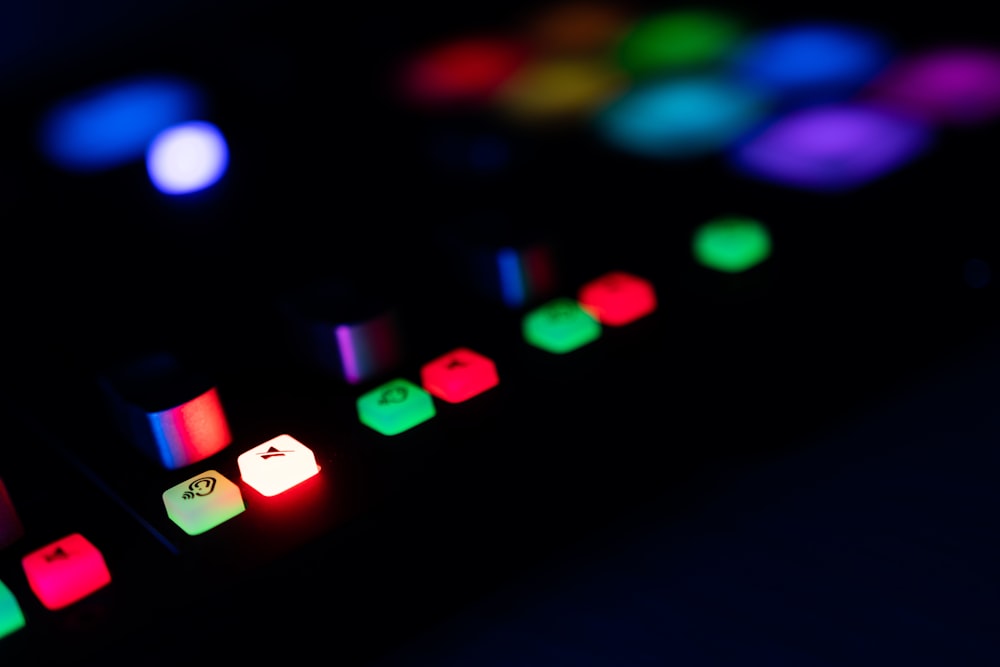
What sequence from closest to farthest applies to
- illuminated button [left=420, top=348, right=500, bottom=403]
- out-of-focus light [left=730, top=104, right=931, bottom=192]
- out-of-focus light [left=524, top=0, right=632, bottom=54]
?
1. illuminated button [left=420, top=348, right=500, bottom=403]
2. out-of-focus light [left=730, top=104, right=931, bottom=192]
3. out-of-focus light [left=524, top=0, right=632, bottom=54]

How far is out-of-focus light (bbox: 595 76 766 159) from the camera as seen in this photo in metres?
0.71

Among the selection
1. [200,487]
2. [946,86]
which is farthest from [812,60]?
[200,487]

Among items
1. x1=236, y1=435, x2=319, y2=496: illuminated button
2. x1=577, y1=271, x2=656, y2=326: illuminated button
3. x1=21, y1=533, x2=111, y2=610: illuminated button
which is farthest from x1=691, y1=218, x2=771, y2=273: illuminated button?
x1=21, y1=533, x2=111, y2=610: illuminated button

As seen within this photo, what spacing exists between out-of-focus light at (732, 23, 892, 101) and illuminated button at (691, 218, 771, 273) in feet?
0.56

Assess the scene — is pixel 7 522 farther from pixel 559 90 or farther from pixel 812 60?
pixel 812 60

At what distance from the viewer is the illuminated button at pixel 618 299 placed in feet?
1.88

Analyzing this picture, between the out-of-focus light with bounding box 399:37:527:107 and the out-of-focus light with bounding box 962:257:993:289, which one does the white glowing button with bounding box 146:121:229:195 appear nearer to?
the out-of-focus light with bounding box 399:37:527:107

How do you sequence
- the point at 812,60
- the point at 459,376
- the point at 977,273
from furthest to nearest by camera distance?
the point at 812,60 < the point at 977,273 < the point at 459,376

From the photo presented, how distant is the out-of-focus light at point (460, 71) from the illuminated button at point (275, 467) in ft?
0.94

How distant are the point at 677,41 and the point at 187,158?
40 cm

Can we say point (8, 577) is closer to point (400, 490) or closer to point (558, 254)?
point (400, 490)

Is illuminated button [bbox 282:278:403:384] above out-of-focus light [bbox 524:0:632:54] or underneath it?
underneath

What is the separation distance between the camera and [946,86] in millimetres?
727

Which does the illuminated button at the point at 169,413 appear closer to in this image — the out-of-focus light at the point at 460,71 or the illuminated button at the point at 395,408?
the illuminated button at the point at 395,408
